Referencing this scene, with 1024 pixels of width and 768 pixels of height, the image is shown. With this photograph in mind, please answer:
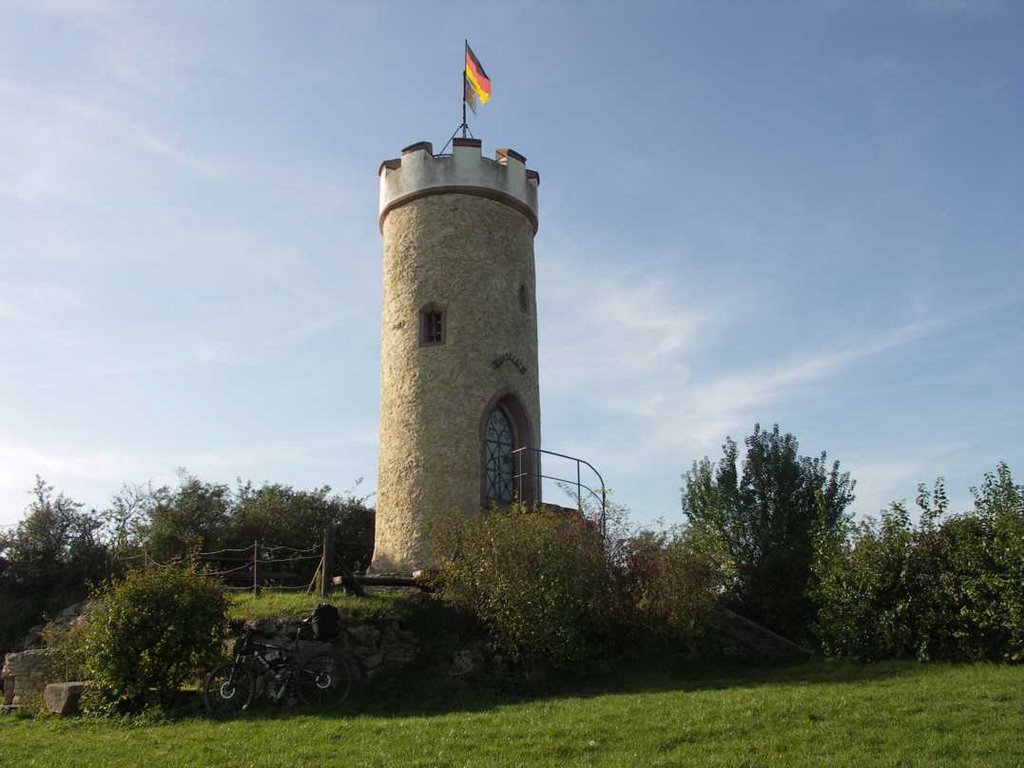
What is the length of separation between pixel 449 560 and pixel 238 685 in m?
3.88

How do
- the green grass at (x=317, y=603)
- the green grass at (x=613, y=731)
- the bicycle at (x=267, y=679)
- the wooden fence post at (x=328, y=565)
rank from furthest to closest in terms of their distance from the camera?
the wooden fence post at (x=328, y=565) → the green grass at (x=317, y=603) → the bicycle at (x=267, y=679) → the green grass at (x=613, y=731)

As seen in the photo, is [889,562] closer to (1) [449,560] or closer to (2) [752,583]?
(2) [752,583]

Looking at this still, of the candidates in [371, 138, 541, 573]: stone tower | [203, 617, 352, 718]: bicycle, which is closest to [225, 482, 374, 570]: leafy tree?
[371, 138, 541, 573]: stone tower

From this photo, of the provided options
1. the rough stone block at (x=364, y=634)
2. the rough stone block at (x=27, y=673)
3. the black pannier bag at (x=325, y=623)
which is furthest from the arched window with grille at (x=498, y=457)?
the rough stone block at (x=27, y=673)

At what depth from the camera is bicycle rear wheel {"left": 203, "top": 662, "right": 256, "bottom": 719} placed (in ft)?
41.6

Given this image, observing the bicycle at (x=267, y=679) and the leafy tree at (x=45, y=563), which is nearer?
the bicycle at (x=267, y=679)

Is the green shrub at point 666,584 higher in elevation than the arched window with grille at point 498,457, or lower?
lower

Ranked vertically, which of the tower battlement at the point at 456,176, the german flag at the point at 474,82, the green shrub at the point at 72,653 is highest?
the german flag at the point at 474,82

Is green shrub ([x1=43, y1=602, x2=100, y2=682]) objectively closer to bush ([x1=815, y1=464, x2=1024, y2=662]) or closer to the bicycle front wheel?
the bicycle front wheel

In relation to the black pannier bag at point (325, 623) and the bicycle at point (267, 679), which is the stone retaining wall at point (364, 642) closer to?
the black pannier bag at point (325, 623)

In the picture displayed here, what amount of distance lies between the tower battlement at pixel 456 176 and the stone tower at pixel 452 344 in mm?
27

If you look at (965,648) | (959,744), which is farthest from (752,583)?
(959,744)

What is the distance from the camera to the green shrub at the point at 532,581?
1402cm

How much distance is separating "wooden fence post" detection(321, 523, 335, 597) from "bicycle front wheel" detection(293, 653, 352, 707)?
213 cm
